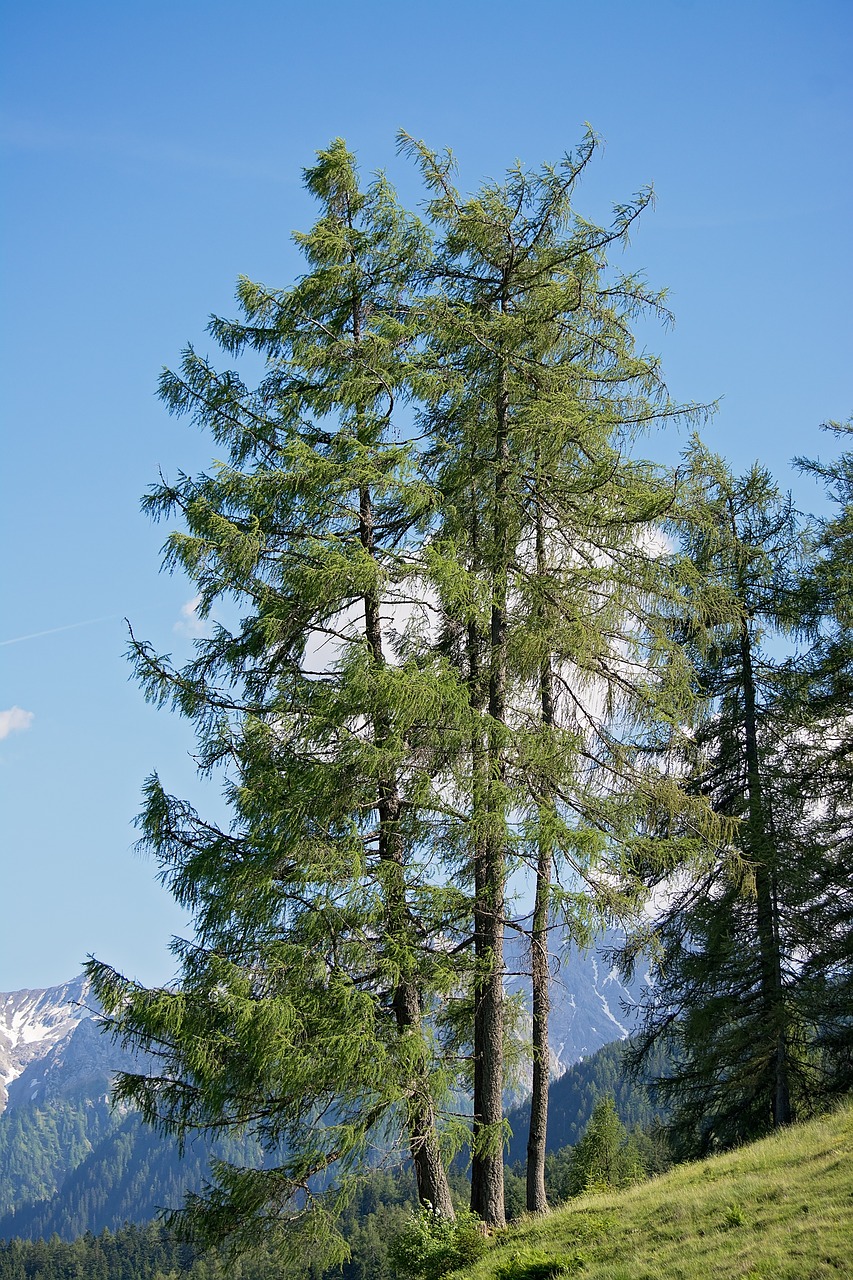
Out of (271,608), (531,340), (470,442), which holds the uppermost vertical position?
(531,340)

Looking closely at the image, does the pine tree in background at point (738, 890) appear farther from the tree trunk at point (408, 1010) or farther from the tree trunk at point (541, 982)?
the tree trunk at point (408, 1010)

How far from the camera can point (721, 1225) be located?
8297mm

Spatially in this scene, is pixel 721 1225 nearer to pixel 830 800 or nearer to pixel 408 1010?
pixel 408 1010

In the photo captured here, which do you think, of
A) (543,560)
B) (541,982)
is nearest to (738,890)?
(541,982)

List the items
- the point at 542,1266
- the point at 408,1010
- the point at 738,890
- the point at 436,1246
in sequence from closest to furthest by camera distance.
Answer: the point at 542,1266, the point at 436,1246, the point at 408,1010, the point at 738,890

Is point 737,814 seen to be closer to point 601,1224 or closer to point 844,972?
point 844,972

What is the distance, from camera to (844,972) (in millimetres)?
15203

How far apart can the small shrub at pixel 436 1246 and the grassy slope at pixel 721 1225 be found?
0.22 meters

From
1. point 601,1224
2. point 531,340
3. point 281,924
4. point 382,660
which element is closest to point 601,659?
point 382,660

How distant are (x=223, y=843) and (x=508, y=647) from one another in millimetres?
3731

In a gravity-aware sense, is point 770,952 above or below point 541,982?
above

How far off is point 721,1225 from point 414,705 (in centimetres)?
518

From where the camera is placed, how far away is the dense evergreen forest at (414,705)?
9.59 m

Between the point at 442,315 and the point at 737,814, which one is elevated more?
the point at 442,315
